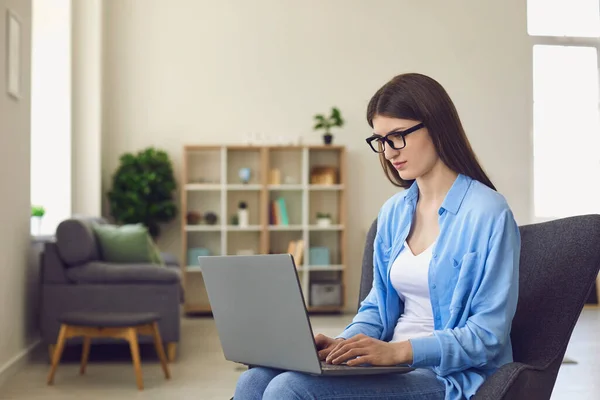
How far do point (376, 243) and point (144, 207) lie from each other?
17.5ft

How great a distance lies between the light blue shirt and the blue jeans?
39 mm

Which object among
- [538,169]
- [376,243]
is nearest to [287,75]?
[538,169]

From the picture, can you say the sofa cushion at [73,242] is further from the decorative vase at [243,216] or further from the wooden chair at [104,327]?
the decorative vase at [243,216]

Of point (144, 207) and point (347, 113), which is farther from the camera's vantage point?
point (347, 113)

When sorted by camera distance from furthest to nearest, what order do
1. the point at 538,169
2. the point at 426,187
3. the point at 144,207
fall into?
the point at 538,169 < the point at 144,207 < the point at 426,187

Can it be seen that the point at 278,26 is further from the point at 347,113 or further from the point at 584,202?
the point at 584,202

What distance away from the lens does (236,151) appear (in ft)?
25.3

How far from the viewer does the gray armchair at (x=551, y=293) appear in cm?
179

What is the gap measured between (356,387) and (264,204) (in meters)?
5.76

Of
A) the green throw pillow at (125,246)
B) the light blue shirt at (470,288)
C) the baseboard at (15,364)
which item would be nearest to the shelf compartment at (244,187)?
the green throw pillow at (125,246)

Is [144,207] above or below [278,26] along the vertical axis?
below

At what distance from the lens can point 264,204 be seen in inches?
289

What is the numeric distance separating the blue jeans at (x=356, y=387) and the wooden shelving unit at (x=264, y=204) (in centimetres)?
563

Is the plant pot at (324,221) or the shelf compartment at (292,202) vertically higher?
the shelf compartment at (292,202)
